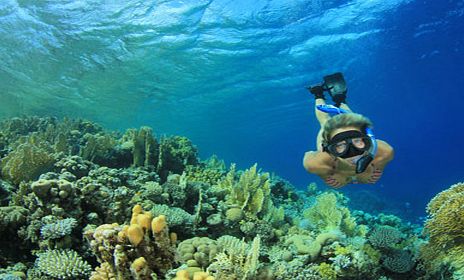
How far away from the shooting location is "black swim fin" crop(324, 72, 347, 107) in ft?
23.7

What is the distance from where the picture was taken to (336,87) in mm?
7434

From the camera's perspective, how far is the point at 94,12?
1616 centimetres

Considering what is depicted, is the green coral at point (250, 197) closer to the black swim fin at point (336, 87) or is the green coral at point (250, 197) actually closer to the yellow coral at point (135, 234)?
the black swim fin at point (336, 87)

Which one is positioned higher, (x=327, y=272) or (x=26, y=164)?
(x=26, y=164)

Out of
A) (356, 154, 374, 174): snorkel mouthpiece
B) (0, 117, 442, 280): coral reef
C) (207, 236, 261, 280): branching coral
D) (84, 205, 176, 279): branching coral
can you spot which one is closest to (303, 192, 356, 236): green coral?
(0, 117, 442, 280): coral reef

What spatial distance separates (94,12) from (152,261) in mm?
15768

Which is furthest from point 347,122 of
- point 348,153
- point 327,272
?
point 327,272

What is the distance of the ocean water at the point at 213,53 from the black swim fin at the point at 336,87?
10.6 metres

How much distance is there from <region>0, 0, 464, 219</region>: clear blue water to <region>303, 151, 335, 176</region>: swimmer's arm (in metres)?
13.3

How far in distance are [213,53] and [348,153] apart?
1970 centimetres

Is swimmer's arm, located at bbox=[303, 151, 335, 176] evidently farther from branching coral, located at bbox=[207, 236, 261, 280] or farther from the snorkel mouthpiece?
branching coral, located at bbox=[207, 236, 261, 280]

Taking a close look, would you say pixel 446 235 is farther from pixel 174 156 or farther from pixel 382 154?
pixel 174 156

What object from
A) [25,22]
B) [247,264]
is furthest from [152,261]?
[25,22]

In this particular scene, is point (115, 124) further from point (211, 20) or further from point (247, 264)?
point (247, 264)
